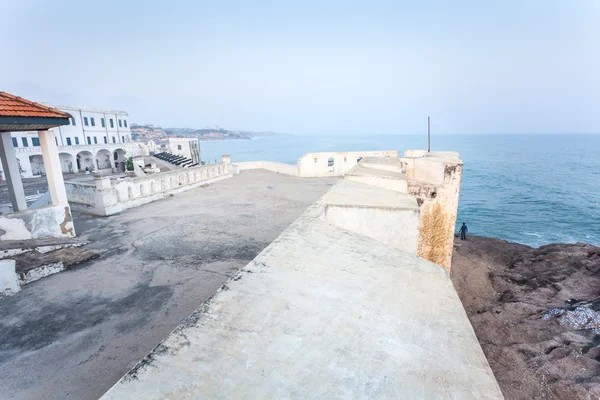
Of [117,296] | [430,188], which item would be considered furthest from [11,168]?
[430,188]

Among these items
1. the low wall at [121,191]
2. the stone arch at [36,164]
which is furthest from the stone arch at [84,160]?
the low wall at [121,191]

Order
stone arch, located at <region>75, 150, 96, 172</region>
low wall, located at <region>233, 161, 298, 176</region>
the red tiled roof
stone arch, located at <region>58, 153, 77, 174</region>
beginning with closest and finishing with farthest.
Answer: the red tiled roof < low wall, located at <region>233, 161, 298, 176</region> < stone arch, located at <region>58, 153, 77, 174</region> < stone arch, located at <region>75, 150, 96, 172</region>

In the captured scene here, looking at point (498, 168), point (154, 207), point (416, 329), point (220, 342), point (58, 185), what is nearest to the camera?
point (220, 342)

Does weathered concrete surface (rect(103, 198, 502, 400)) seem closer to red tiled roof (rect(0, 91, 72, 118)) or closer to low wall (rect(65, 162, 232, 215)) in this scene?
red tiled roof (rect(0, 91, 72, 118))

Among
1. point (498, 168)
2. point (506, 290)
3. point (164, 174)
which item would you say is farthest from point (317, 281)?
point (498, 168)

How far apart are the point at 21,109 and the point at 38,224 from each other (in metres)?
3.07

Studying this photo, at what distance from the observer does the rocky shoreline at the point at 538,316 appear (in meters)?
7.84

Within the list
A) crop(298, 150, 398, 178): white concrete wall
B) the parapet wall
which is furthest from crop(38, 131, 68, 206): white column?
crop(298, 150, 398, 178): white concrete wall

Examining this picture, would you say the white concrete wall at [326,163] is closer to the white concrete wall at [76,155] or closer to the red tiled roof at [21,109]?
the red tiled roof at [21,109]

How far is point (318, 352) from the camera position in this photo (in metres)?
2.75

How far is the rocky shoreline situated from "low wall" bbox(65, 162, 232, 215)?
13.7 m

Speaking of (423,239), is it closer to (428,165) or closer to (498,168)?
(428,165)

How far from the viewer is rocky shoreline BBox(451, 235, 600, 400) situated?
25.7 feet

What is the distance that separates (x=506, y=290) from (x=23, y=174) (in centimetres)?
3783
